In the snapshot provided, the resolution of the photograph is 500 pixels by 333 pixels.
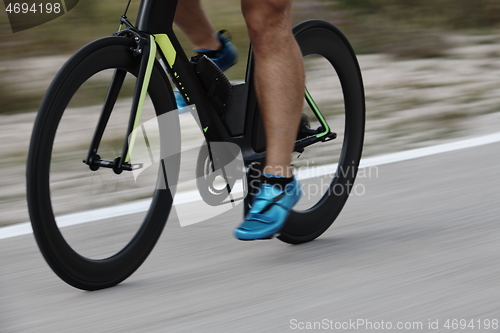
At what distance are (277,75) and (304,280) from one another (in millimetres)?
716

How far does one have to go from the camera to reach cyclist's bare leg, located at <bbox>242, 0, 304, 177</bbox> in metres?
2.85

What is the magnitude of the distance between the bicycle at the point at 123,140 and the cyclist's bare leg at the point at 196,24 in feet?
0.71

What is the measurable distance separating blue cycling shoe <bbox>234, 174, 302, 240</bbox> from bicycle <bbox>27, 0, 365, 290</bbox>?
0.10 metres

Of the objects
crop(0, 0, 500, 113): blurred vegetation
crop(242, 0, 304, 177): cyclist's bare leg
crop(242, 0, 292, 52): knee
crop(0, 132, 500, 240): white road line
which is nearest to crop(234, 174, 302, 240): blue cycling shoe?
crop(242, 0, 304, 177): cyclist's bare leg

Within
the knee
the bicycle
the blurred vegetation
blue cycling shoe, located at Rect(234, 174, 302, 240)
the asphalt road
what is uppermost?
the knee

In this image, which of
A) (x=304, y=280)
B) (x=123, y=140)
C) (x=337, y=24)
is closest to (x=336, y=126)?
(x=304, y=280)

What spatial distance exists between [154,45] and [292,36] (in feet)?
1.67

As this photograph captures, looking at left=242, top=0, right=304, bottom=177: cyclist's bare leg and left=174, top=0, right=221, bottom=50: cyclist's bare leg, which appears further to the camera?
left=174, top=0, right=221, bottom=50: cyclist's bare leg

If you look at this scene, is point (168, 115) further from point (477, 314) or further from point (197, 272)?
point (477, 314)

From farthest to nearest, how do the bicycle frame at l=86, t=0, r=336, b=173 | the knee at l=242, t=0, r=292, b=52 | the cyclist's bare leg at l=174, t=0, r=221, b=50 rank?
1. the cyclist's bare leg at l=174, t=0, r=221, b=50
2. the knee at l=242, t=0, r=292, b=52
3. the bicycle frame at l=86, t=0, r=336, b=173

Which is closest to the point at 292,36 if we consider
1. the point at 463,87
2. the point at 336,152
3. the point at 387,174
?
the point at 336,152

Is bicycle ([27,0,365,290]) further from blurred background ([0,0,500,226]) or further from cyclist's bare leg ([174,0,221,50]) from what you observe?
blurred background ([0,0,500,226])

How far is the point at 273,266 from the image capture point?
117 inches

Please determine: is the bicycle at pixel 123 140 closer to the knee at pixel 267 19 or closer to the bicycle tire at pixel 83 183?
the bicycle tire at pixel 83 183
